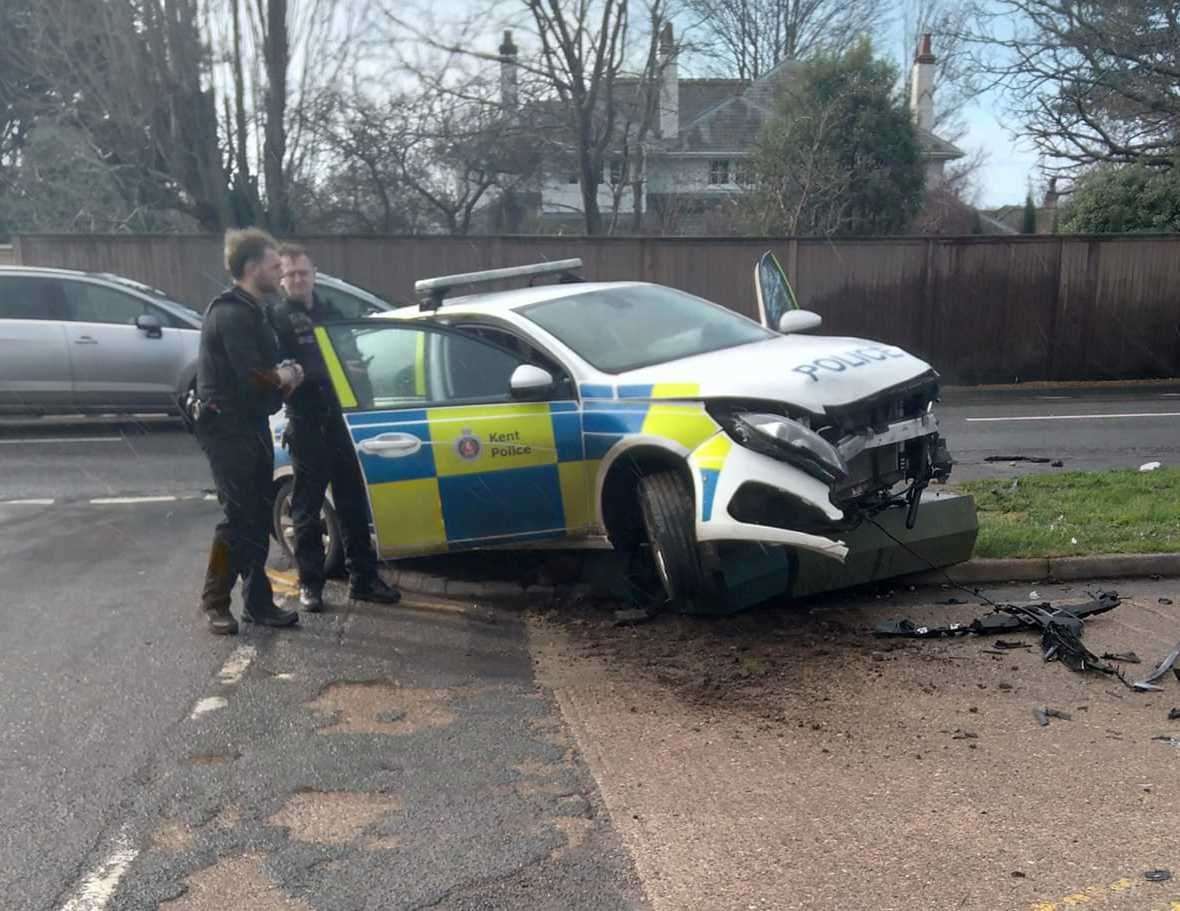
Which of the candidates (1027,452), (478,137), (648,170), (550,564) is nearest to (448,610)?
(550,564)

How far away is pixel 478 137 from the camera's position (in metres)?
19.5

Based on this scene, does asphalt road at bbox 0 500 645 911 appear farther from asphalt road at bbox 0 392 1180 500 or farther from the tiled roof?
the tiled roof

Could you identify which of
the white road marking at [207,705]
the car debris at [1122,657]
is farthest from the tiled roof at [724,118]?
the white road marking at [207,705]

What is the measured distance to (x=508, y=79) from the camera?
1930cm

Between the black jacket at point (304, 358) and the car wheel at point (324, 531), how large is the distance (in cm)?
51

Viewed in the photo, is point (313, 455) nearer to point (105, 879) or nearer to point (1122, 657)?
point (105, 879)

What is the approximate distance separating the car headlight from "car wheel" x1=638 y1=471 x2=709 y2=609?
47 centimetres

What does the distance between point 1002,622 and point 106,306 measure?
33.2 ft

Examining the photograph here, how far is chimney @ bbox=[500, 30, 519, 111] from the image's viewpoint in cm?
1917

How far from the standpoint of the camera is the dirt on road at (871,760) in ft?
9.87

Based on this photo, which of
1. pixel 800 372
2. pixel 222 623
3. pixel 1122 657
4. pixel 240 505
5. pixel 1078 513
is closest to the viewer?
pixel 1122 657

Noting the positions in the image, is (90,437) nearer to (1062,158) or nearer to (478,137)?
(478,137)

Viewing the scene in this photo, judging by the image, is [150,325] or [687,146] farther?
[687,146]

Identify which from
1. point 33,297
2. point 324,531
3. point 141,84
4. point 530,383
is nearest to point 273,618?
point 324,531
